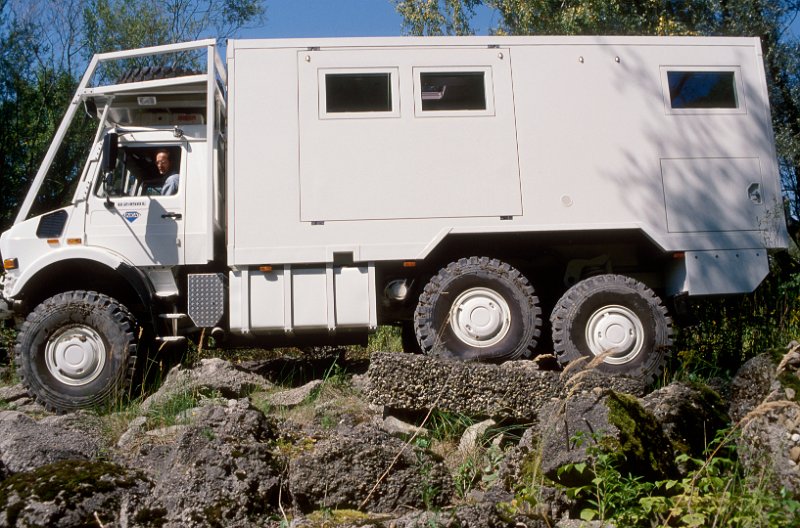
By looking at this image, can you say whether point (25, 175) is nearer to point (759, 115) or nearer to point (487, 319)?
point (487, 319)

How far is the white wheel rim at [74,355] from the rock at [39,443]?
4.49 feet

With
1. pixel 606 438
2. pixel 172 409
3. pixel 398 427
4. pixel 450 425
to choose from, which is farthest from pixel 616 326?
pixel 172 409

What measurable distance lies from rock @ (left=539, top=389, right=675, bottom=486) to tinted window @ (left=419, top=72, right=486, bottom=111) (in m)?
3.55

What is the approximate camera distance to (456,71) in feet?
24.3

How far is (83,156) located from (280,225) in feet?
34.5

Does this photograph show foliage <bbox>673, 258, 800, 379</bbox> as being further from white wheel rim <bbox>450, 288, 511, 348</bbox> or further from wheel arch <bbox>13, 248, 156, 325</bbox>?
wheel arch <bbox>13, 248, 156, 325</bbox>

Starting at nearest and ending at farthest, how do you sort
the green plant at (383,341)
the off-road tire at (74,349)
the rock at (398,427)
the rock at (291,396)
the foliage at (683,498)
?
the foliage at (683,498) → the rock at (398,427) → the rock at (291,396) → the off-road tire at (74,349) → the green plant at (383,341)

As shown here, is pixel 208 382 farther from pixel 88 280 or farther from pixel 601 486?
pixel 601 486

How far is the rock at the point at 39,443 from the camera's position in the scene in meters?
4.56

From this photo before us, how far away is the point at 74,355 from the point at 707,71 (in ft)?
21.6

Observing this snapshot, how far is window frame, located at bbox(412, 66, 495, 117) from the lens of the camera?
23.9ft

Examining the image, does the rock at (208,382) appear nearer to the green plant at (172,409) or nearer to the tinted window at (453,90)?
the green plant at (172,409)

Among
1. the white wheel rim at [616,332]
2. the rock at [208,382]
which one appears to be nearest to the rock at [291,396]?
the rock at [208,382]

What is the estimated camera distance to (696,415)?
A: 184 inches
